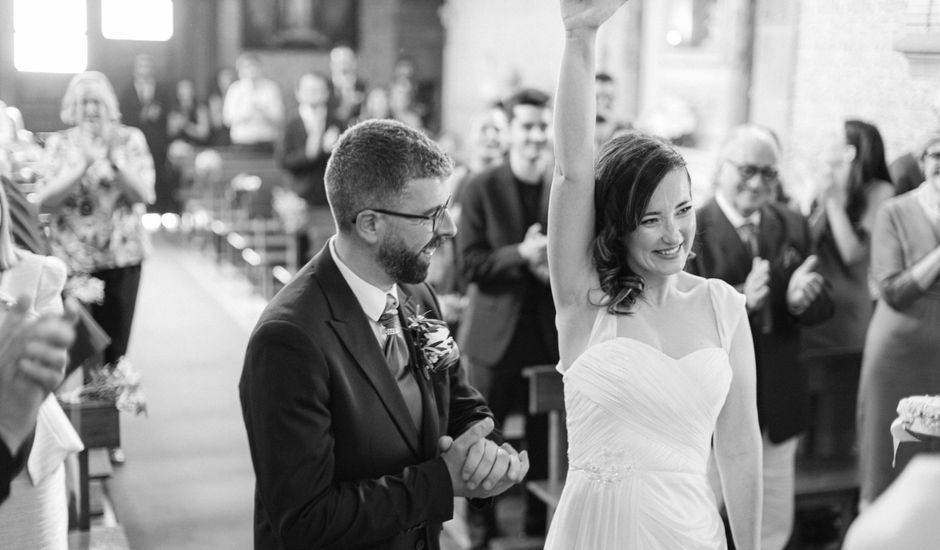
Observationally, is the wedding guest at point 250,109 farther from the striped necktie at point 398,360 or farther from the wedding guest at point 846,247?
the striped necktie at point 398,360

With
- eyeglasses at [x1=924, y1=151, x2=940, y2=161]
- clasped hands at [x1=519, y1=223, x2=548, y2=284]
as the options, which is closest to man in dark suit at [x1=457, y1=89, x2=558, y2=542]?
clasped hands at [x1=519, y1=223, x2=548, y2=284]

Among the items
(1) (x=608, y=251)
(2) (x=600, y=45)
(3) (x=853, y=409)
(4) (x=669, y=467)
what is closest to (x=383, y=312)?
(1) (x=608, y=251)

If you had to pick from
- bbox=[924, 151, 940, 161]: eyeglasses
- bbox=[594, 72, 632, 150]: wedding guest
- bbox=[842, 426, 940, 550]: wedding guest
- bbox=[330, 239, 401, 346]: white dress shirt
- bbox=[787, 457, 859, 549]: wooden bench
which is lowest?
bbox=[787, 457, 859, 549]: wooden bench

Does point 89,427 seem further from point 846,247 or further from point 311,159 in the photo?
point 311,159

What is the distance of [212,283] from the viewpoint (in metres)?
10.1

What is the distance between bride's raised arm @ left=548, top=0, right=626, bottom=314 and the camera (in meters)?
2.04

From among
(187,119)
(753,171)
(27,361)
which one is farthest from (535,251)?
(187,119)

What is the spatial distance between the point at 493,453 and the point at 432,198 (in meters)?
0.51

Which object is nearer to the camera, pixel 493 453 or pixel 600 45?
pixel 493 453

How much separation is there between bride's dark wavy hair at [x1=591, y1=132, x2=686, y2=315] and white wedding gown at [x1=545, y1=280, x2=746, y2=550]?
60mm

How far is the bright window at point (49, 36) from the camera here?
45.9ft

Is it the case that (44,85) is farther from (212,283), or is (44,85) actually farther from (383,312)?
(383,312)

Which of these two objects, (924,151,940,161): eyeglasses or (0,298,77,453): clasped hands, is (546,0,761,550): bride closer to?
(0,298,77,453): clasped hands

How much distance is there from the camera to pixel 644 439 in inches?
83.5
